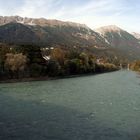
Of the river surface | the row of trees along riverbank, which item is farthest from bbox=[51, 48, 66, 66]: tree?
the river surface

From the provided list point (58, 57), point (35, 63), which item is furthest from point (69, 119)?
point (58, 57)

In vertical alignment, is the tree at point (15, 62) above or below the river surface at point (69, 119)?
above

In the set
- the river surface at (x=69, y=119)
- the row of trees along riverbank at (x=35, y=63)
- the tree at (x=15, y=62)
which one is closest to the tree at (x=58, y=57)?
the row of trees along riverbank at (x=35, y=63)

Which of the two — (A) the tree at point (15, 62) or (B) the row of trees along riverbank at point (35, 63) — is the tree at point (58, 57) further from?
(A) the tree at point (15, 62)

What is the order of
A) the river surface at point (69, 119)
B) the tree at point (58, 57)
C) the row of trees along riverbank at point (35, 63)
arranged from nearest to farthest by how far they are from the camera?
1. the river surface at point (69, 119)
2. the row of trees along riverbank at point (35, 63)
3. the tree at point (58, 57)

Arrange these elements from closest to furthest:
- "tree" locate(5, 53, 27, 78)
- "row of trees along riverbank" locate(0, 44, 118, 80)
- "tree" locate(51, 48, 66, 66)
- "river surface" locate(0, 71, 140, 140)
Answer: "river surface" locate(0, 71, 140, 140), "tree" locate(5, 53, 27, 78), "row of trees along riverbank" locate(0, 44, 118, 80), "tree" locate(51, 48, 66, 66)

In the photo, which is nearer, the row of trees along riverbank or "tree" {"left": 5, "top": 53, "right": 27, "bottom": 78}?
"tree" {"left": 5, "top": 53, "right": 27, "bottom": 78}

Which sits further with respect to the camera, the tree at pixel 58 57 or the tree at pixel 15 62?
the tree at pixel 58 57

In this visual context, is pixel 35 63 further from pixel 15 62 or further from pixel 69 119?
pixel 69 119

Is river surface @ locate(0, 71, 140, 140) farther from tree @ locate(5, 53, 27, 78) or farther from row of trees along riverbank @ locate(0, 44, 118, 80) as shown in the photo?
row of trees along riverbank @ locate(0, 44, 118, 80)
